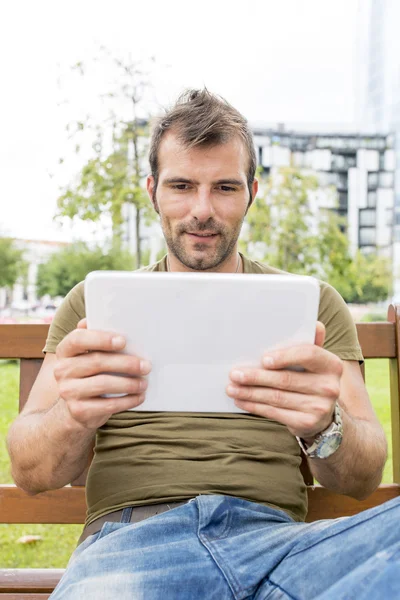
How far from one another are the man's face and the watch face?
0.69 metres

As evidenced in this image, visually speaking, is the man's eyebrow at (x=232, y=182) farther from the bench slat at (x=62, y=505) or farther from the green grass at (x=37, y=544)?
the green grass at (x=37, y=544)

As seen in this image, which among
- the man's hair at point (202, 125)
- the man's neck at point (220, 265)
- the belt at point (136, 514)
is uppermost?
the man's hair at point (202, 125)

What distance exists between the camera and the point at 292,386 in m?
1.13

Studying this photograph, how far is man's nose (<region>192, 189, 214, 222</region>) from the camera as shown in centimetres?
179

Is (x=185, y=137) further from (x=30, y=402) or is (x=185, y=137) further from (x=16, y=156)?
(x=16, y=156)

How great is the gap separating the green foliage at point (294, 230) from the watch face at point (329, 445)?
8.12m

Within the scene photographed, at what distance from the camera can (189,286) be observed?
1099 millimetres

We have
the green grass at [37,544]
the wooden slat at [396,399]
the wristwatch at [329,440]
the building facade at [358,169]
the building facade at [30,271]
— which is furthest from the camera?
the building facade at [358,169]

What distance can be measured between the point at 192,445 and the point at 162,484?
0.38 ft

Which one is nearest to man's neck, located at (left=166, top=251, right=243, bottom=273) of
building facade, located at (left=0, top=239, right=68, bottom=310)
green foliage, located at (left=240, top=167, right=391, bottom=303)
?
green foliage, located at (left=240, top=167, right=391, bottom=303)

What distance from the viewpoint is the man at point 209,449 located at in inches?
44.8

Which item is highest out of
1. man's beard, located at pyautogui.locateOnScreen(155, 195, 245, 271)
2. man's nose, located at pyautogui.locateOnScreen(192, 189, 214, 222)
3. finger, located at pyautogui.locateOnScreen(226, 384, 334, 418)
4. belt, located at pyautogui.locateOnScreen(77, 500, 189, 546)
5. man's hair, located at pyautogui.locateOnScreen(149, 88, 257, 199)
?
man's hair, located at pyautogui.locateOnScreen(149, 88, 257, 199)

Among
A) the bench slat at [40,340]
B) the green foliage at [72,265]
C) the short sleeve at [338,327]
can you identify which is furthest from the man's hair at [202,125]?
the green foliage at [72,265]

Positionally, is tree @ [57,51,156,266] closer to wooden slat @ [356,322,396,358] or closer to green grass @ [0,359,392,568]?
green grass @ [0,359,392,568]
